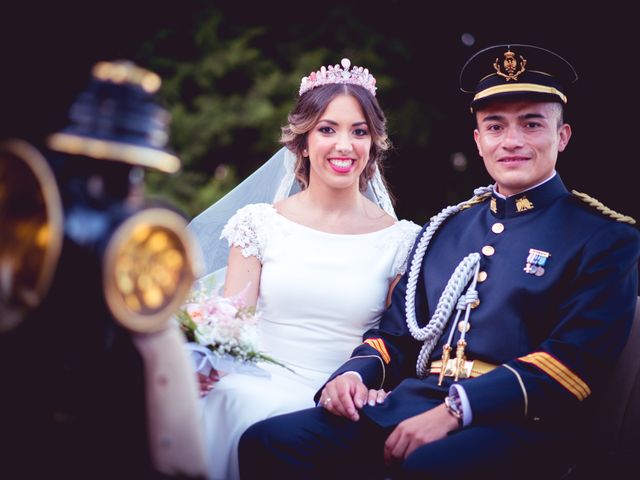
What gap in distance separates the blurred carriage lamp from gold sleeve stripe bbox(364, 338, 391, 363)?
16.1 ft

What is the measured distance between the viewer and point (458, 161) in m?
7.61

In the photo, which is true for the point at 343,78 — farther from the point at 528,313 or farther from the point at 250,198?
the point at 528,313

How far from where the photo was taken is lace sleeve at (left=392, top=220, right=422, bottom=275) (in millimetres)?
3232

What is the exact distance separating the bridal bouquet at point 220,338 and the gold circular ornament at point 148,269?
1.01 meters

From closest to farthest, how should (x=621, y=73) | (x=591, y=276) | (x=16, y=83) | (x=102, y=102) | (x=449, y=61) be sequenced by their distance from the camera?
(x=102, y=102) < (x=16, y=83) < (x=591, y=276) < (x=621, y=73) < (x=449, y=61)

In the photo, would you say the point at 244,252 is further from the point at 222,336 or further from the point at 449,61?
the point at 449,61

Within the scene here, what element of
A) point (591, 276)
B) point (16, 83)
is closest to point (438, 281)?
point (591, 276)

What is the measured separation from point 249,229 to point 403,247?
73 centimetres

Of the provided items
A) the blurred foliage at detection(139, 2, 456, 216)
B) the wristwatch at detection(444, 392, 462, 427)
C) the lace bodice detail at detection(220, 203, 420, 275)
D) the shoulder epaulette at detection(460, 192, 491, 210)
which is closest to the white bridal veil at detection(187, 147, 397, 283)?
the lace bodice detail at detection(220, 203, 420, 275)

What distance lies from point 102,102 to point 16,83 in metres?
0.27

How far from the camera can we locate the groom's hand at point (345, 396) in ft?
8.36

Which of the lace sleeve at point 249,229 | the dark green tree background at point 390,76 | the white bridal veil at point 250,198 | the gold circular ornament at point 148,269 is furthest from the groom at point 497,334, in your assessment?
the dark green tree background at point 390,76

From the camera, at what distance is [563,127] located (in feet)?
9.12

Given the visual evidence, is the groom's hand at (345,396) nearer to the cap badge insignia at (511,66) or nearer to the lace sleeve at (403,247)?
the lace sleeve at (403,247)
